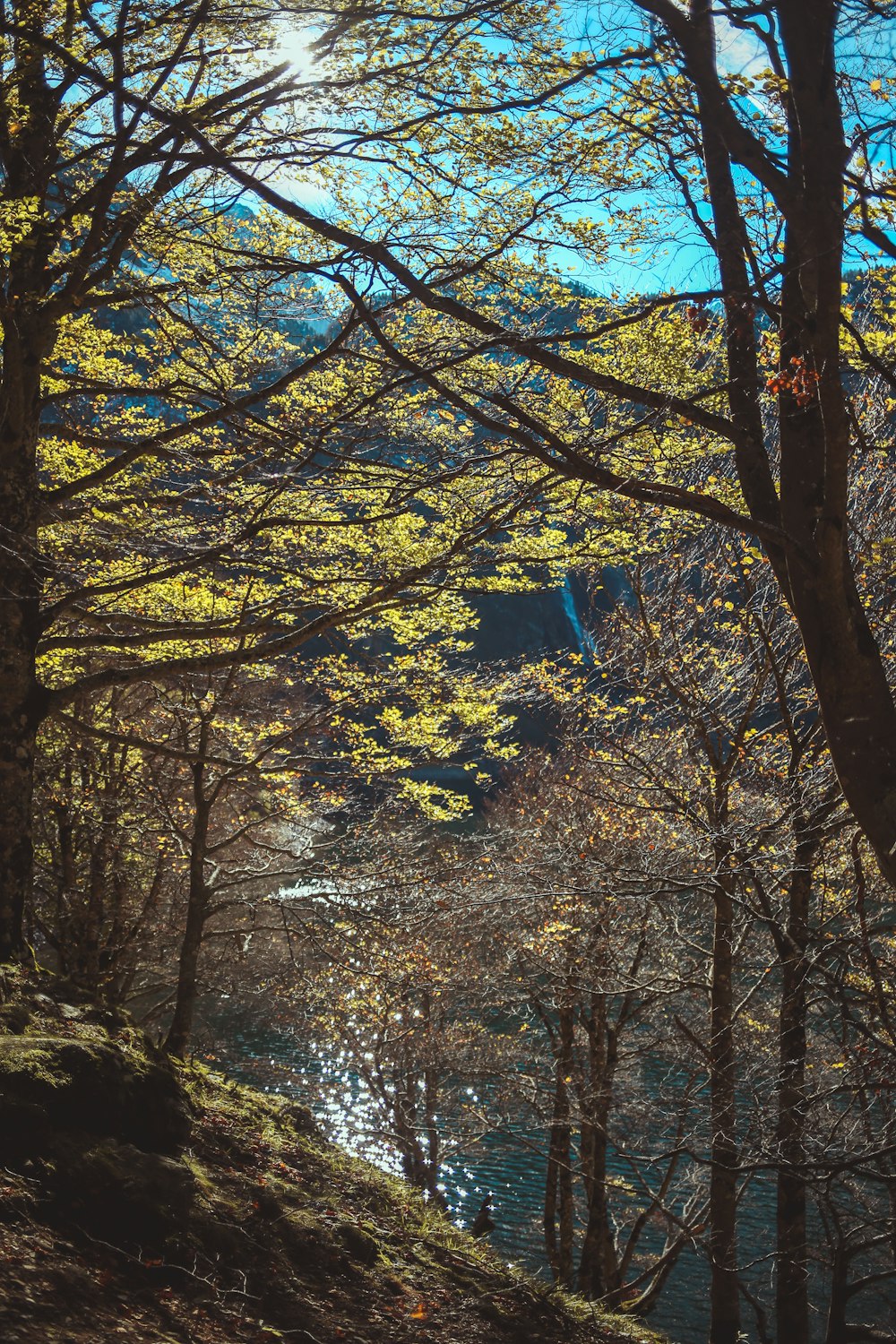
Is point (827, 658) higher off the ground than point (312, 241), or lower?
lower

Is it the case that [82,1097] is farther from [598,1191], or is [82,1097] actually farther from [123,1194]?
[598,1191]

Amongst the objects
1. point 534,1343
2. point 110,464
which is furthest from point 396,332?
point 534,1343

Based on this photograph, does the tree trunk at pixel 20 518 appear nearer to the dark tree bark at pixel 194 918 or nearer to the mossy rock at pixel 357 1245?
the mossy rock at pixel 357 1245

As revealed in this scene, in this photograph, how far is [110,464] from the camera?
6.68 meters

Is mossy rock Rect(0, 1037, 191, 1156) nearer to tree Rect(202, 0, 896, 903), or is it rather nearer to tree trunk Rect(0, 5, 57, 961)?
tree trunk Rect(0, 5, 57, 961)

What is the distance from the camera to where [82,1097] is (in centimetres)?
451

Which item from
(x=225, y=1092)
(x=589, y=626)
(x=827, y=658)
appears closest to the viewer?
(x=827, y=658)

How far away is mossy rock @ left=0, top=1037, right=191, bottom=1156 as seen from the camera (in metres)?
4.15

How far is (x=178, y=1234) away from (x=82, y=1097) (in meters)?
0.76

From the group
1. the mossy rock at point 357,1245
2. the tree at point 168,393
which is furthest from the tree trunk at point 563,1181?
the tree at point 168,393

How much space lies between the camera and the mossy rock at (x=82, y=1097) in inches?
163

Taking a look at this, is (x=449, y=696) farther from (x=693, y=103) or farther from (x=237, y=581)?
(x=693, y=103)

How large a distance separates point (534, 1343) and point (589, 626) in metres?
6.51

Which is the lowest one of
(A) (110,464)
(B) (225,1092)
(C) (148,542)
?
(B) (225,1092)
